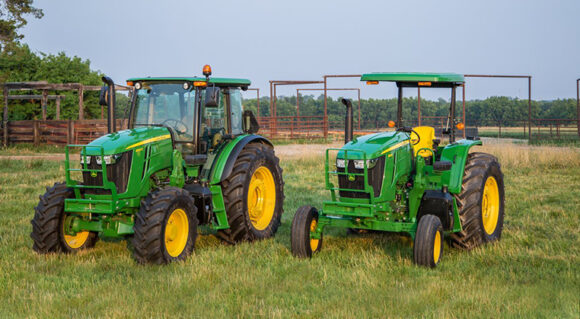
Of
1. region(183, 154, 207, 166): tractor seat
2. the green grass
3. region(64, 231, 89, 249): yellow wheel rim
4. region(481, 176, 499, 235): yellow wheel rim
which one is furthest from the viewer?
the green grass

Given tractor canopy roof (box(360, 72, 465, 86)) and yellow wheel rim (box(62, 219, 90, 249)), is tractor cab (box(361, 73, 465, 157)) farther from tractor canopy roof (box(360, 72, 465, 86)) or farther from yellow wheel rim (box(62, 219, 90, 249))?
yellow wheel rim (box(62, 219, 90, 249))

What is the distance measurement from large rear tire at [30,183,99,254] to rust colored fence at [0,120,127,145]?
18.7 meters

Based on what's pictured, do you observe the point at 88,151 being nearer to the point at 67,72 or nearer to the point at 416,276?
the point at 416,276

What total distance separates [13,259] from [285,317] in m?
3.62

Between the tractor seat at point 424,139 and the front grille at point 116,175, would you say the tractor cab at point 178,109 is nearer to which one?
the front grille at point 116,175

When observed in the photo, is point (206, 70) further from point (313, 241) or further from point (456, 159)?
point (456, 159)

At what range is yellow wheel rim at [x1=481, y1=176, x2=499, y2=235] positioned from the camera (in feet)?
26.1

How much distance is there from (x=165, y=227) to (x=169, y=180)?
3.90 feet

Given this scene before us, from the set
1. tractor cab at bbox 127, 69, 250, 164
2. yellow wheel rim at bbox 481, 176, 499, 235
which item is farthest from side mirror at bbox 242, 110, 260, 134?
yellow wheel rim at bbox 481, 176, 499, 235

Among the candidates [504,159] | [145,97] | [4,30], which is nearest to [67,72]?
[4,30]

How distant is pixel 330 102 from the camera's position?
55344 millimetres

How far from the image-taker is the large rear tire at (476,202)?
718 centimetres

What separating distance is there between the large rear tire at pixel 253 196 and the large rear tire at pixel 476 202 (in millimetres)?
2466

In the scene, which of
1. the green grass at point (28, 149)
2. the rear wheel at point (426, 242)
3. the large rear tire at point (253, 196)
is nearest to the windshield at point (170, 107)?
the large rear tire at point (253, 196)
